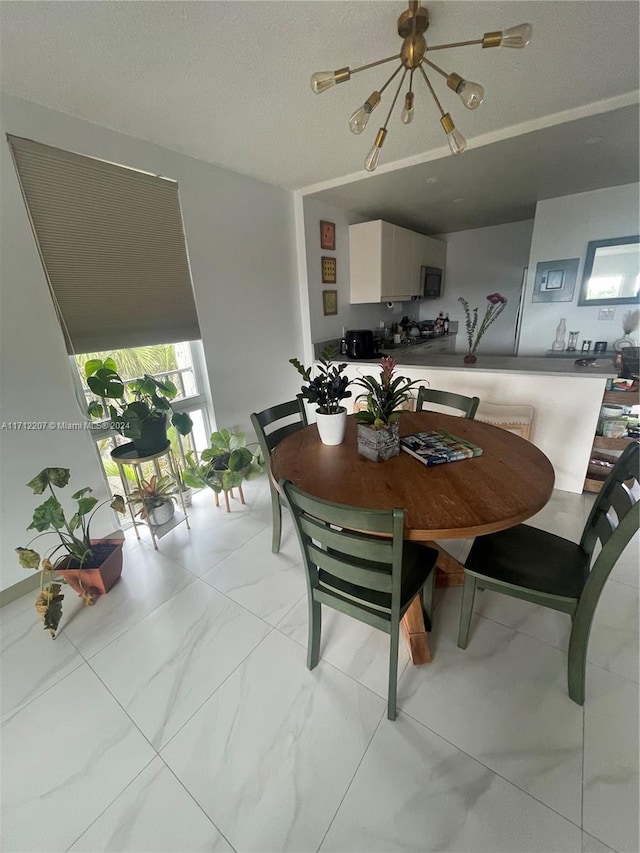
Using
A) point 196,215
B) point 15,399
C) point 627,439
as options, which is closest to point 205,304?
point 196,215

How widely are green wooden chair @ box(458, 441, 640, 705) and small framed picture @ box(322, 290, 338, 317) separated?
2.61 metres

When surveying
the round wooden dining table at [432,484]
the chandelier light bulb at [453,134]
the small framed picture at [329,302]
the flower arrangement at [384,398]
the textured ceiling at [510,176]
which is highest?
the textured ceiling at [510,176]

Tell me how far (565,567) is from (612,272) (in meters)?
3.31

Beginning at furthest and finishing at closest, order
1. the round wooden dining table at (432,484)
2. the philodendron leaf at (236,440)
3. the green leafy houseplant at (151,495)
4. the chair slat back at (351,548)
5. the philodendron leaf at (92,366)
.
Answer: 1. the philodendron leaf at (236,440)
2. the green leafy houseplant at (151,495)
3. the philodendron leaf at (92,366)
4. the round wooden dining table at (432,484)
5. the chair slat back at (351,548)

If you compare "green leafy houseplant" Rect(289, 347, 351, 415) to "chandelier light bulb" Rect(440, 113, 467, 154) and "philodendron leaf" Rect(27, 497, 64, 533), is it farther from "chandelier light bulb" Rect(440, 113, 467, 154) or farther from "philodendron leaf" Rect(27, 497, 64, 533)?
"philodendron leaf" Rect(27, 497, 64, 533)

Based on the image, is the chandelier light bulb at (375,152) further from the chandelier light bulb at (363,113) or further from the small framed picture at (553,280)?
the small framed picture at (553,280)

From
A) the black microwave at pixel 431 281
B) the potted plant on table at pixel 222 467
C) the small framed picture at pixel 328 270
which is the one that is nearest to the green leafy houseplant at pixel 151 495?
the potted plant on table at pixel 222 467

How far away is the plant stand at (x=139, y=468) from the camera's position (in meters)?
1.90

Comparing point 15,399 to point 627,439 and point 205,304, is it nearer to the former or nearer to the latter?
point 205,304

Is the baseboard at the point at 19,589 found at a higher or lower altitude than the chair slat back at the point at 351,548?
lower

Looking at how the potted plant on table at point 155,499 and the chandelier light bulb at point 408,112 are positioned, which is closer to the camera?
the chandelier light bulb at point 408,112

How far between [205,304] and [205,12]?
4.58 feet

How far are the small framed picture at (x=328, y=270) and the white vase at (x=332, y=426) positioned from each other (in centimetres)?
213

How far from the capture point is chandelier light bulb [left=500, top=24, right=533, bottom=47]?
2.94 ft
